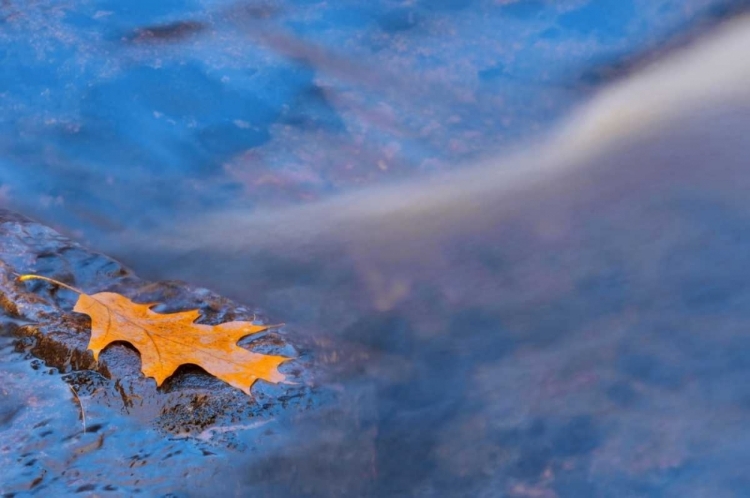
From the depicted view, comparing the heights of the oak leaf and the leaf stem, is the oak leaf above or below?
below

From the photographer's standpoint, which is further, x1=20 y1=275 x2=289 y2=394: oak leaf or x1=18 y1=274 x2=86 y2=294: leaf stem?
x1=18 y1=274 x2=86 y2=294: leaf stem

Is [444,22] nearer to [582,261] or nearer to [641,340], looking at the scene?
[582,261]

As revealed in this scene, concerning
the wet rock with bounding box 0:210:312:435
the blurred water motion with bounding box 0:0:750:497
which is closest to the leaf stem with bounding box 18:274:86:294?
the wet rock with bounding box 0:210:312:435

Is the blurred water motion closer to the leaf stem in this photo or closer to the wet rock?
the wet rock

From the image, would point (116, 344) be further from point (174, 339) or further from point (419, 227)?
point (419, 227)

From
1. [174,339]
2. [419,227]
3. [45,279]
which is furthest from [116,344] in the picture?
[419,227]

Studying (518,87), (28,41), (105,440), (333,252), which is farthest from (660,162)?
(28,41)

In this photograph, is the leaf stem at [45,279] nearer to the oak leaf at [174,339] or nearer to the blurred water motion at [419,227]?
the oak leaf at [174,339]

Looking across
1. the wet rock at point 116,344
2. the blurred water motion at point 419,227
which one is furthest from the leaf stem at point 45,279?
the blurred water motion at point 419,227
